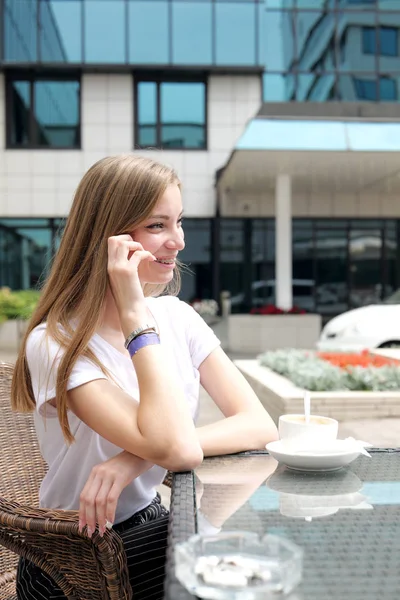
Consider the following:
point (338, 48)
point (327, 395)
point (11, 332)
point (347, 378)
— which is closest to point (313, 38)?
point (338, 48)

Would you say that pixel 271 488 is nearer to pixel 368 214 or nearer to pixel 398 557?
pixel 398 557

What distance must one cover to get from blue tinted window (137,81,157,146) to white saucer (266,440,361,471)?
1720 cm

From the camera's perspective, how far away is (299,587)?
3.30 ft

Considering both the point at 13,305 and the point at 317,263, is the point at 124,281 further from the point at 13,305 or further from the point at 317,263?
the point at 317,263

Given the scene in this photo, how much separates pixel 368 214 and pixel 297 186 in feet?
8.61

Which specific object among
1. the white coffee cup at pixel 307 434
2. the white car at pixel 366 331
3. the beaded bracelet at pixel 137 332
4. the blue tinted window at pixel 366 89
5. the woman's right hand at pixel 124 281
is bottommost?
the white car at pixel 366 331

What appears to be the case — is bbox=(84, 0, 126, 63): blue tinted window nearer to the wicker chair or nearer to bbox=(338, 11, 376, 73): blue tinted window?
bbox=(338, 11, 376, 73): blue tinted window

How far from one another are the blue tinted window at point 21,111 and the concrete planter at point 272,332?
→ 27.8ft

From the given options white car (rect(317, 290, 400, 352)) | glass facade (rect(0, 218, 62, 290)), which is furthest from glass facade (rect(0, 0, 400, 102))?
white car (rect(317, 290, 400, 352))

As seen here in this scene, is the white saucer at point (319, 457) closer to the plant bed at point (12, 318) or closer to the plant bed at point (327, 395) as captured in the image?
the plant bed at point (327, 395)

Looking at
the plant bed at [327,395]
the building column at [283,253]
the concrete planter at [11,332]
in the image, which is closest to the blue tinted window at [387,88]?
the building column at [283,253]

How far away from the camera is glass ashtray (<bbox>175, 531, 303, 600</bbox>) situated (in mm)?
969

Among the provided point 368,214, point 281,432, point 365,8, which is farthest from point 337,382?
point 365,8

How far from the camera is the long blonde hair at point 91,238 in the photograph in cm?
185
